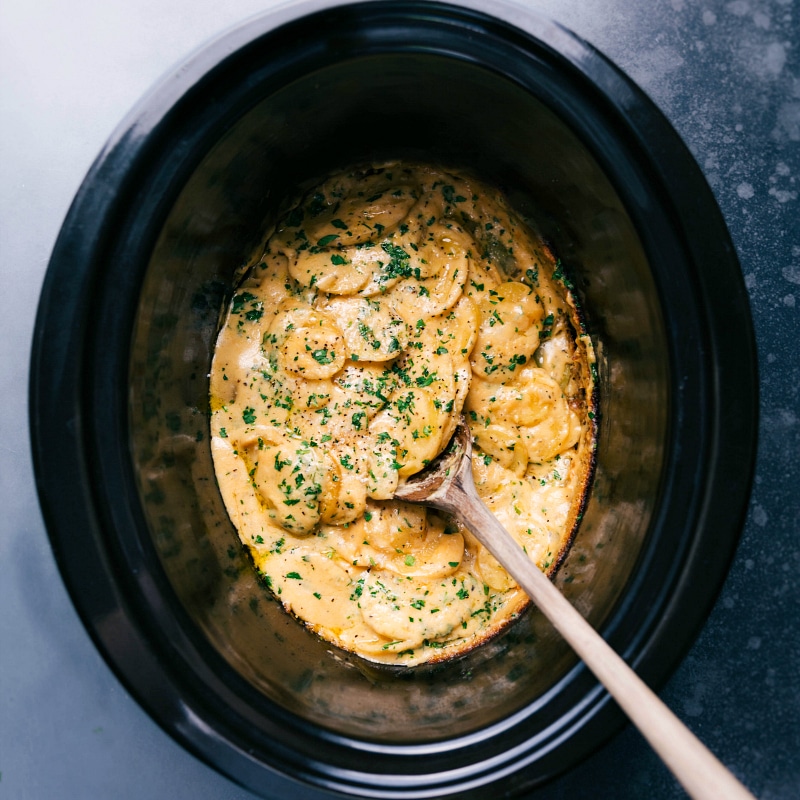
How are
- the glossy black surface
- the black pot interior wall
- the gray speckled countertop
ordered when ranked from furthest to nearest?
1. the gray speckled countertop
2. the black pot interior wall
3. the glossy black surface

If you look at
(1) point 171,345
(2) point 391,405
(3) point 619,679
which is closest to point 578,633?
(3) point 619,679

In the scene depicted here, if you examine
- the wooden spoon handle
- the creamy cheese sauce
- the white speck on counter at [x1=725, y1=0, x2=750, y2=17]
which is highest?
the white speck on counter at [x1=725, y1=0, x2=750, y2=17]

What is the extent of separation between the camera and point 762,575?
170cm

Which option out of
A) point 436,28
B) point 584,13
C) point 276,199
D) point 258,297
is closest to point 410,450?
point 258,297

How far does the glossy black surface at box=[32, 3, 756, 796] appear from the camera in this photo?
1.25 meters

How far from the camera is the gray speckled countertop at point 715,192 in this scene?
5.54ft

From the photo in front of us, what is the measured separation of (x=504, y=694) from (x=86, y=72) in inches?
68.9

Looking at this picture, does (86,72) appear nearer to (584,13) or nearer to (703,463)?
(584,13)

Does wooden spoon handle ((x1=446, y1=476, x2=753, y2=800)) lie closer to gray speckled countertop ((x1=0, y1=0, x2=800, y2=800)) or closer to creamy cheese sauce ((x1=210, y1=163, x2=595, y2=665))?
creamy cheese sauce ((x1=210, y1=163, x2=595, y2=665))

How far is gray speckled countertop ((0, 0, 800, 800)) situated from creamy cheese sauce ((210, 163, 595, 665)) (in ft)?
1.40

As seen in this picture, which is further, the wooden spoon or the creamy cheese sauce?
the creamy cheese sauce

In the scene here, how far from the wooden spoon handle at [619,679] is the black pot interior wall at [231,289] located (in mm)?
147

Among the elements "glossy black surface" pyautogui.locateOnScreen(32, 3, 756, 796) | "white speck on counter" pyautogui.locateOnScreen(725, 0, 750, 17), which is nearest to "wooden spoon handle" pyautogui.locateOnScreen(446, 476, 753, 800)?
"glossy black surface" pyautogui.locateOnScreen(32, 3, 756, 796)

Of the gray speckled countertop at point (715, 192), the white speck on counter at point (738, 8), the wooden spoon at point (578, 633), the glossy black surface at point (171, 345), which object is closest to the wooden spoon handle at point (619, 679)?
the wooden spoon at point (578, 633)
